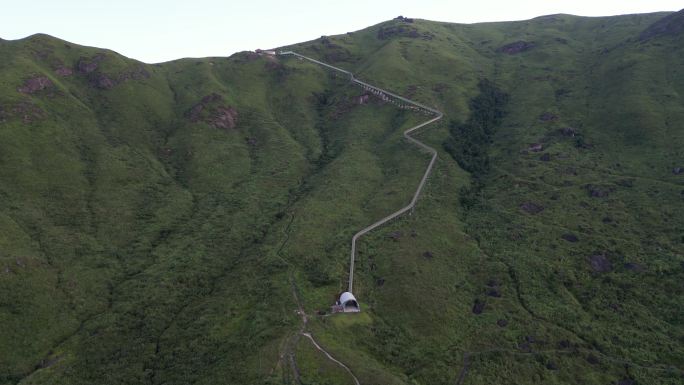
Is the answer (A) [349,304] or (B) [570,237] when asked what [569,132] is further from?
(A) [349,304]

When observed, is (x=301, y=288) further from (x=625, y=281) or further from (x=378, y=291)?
(x=625, y=281)

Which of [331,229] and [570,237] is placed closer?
[570,237]

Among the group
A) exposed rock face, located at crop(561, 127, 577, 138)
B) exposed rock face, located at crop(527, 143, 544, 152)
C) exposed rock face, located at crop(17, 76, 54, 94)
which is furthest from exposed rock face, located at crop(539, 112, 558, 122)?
exposed rock face, located at crop(17, 76, 54, 94)

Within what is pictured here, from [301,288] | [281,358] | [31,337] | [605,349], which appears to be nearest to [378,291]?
[301,288]

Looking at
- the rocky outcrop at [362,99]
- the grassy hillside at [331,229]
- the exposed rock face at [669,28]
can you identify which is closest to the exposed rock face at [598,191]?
the grassy hillside at [331,229]

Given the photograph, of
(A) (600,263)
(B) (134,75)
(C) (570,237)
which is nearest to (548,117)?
(C) (570,237)

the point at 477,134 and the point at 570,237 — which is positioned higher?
the point at 477,134

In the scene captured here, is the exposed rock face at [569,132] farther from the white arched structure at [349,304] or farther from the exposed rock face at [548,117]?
the white arched structure at [349,304]
